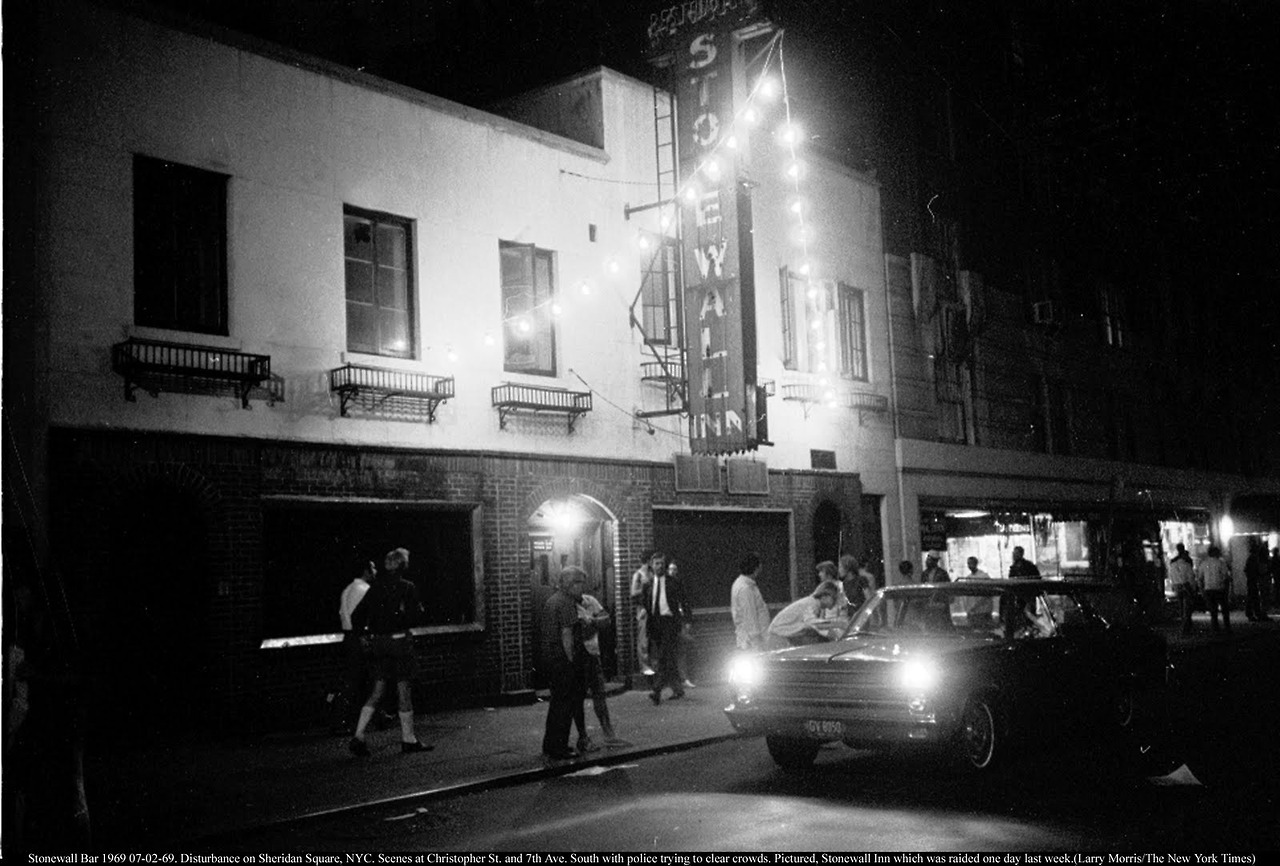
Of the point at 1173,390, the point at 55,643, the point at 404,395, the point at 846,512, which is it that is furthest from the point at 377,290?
the point at 1173,390

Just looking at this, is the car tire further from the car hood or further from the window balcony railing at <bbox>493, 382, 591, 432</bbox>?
the window balcony railing at <bbox>493, 382, 591, 432</bbox>

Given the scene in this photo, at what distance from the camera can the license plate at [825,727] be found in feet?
→ 27.3

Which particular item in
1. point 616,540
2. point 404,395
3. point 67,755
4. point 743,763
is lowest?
point 743,763

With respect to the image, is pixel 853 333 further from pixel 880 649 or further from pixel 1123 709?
pixel 880 649

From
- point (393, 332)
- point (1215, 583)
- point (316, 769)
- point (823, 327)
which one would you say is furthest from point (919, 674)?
point (1215, 583)

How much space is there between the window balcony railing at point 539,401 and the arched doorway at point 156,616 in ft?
13.6

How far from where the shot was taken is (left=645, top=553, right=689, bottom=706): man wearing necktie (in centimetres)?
1438

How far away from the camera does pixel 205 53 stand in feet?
40.9

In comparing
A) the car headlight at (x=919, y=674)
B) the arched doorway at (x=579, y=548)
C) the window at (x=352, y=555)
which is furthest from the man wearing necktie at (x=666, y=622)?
the car headlight at (x=919, y=674)

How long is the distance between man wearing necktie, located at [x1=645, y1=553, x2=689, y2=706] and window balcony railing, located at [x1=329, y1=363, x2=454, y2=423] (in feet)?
11.6

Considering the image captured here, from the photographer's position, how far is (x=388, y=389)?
13.3 metres

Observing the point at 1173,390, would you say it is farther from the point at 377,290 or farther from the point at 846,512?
the point at 377,290

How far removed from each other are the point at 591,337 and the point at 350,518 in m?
4.50

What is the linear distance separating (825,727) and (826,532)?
39.7ft
